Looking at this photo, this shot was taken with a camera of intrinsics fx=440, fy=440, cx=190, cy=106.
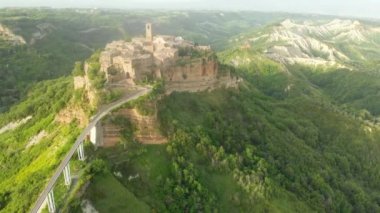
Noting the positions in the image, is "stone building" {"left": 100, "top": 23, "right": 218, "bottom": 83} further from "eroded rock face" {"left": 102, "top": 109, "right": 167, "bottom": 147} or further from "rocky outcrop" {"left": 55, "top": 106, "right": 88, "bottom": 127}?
"eroded rock face" {"left": 102, "top": 109, "right": 167, "bottom": 147}

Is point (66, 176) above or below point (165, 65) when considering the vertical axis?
below

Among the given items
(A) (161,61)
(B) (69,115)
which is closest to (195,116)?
(A) (161,61)

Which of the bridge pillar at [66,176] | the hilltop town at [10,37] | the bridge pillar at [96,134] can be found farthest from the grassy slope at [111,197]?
the hilltop town at [10,37]

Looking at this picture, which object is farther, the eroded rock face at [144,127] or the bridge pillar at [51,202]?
the eroded rock face at [144,127]

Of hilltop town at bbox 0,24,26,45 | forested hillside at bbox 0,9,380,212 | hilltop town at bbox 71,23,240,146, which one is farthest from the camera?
hilltop town at bbox 0,24,26,45

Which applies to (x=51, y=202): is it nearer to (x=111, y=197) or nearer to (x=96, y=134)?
(x=111, y=197)

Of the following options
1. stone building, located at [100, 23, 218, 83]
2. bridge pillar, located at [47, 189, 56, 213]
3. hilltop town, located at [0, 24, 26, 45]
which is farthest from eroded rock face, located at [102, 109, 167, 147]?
hilltop town, located at [0, 24, 26, 45]

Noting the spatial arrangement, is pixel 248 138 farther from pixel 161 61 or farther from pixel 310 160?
pixel 161 61

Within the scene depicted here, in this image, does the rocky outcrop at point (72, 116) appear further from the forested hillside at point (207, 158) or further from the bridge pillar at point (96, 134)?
the bridge pillar at point (96, 134)

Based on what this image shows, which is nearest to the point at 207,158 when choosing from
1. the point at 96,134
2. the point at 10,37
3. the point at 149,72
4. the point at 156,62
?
the point at 96,134
